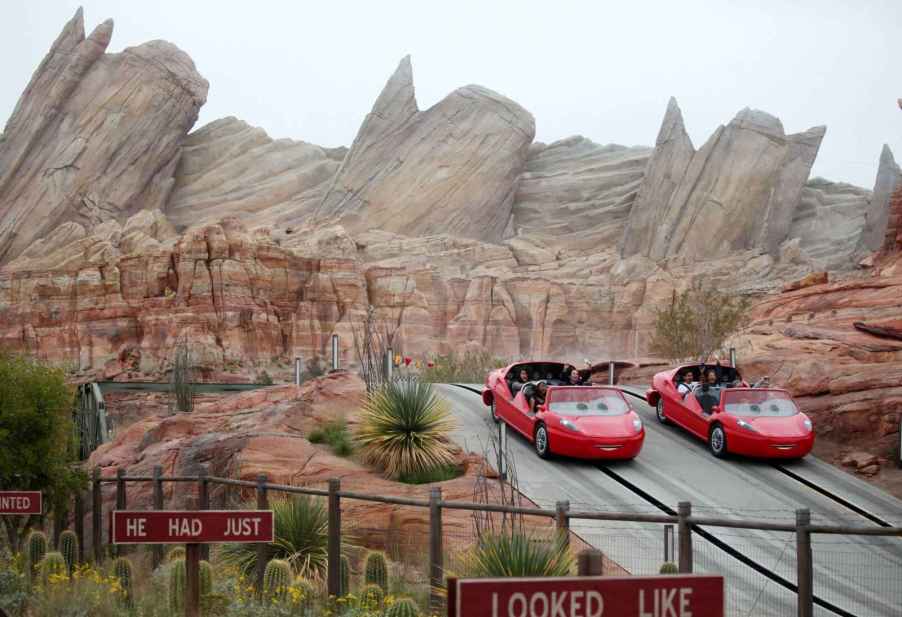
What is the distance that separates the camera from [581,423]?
60.9 feet

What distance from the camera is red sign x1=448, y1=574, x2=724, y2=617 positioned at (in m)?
4.22

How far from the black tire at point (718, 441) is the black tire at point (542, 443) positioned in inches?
118

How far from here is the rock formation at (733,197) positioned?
275 ft

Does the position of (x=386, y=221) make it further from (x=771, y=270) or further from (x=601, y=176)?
→ (x=771, y=270)

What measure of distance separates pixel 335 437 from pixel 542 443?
12.2 feet

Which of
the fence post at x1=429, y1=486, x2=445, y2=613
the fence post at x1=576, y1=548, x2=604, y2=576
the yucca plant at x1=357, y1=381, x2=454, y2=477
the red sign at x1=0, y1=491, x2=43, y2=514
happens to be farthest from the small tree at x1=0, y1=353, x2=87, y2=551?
the fence post at x1=576, y1=548, x2=604, y2=576

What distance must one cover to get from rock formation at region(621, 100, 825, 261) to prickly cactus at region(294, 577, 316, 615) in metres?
72.8

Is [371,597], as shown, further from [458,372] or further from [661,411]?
[458,372]

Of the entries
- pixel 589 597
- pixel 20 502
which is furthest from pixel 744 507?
pixel 589 597

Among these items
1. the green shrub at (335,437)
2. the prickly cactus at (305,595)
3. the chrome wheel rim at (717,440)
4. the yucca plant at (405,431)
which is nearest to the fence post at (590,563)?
the prickly cactus at (305,595)

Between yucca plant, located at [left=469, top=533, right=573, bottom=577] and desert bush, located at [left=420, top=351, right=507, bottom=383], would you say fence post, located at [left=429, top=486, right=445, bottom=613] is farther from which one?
desert bush, located at [left=420, top=351, right=507, bottom=383]

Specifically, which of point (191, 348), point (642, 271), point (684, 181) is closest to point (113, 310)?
point (191, 348)

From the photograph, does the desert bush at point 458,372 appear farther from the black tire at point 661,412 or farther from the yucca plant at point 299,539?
the yucca plant at point 299,539

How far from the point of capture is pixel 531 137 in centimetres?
9575
